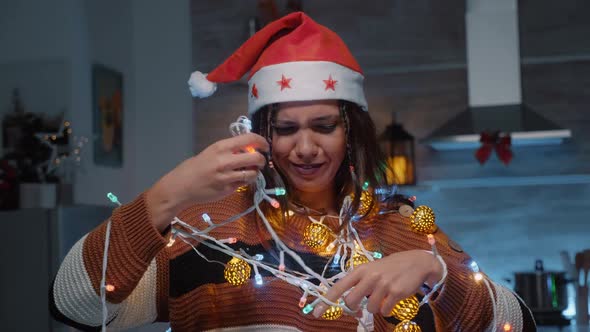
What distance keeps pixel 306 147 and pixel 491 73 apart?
229 cm

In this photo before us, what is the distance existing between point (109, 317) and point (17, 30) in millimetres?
2820

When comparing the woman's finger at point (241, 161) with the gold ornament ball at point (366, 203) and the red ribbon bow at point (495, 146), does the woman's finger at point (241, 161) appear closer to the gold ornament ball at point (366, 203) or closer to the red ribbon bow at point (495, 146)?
Result: the gold ornament ball at point (366, 203)

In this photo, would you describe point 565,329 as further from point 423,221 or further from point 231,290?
point 231,290

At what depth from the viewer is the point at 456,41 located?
3.49 m

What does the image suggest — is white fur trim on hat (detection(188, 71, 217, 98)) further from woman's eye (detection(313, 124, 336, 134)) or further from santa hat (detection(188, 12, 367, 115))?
woman's eye (detection(313, 124, 336, 134))

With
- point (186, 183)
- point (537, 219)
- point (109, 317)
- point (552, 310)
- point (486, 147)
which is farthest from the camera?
point (537, 219)

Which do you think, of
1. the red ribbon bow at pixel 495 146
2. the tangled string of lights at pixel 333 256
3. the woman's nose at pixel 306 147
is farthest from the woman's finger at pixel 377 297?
the red ribbon bow at pixel 495 146

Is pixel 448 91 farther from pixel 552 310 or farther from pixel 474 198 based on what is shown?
pixel 552 310

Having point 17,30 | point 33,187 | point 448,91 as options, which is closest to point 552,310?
point 448,91

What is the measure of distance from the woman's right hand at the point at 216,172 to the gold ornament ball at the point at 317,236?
0.96 ft

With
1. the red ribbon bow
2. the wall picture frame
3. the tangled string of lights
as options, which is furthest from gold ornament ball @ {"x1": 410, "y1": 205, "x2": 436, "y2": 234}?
the wall picture frame

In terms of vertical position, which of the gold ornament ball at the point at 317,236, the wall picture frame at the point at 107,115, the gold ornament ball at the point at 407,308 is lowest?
the gold ornament ball at the point at 407,308

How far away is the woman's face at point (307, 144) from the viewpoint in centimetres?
118

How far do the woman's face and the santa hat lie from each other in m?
0.03
